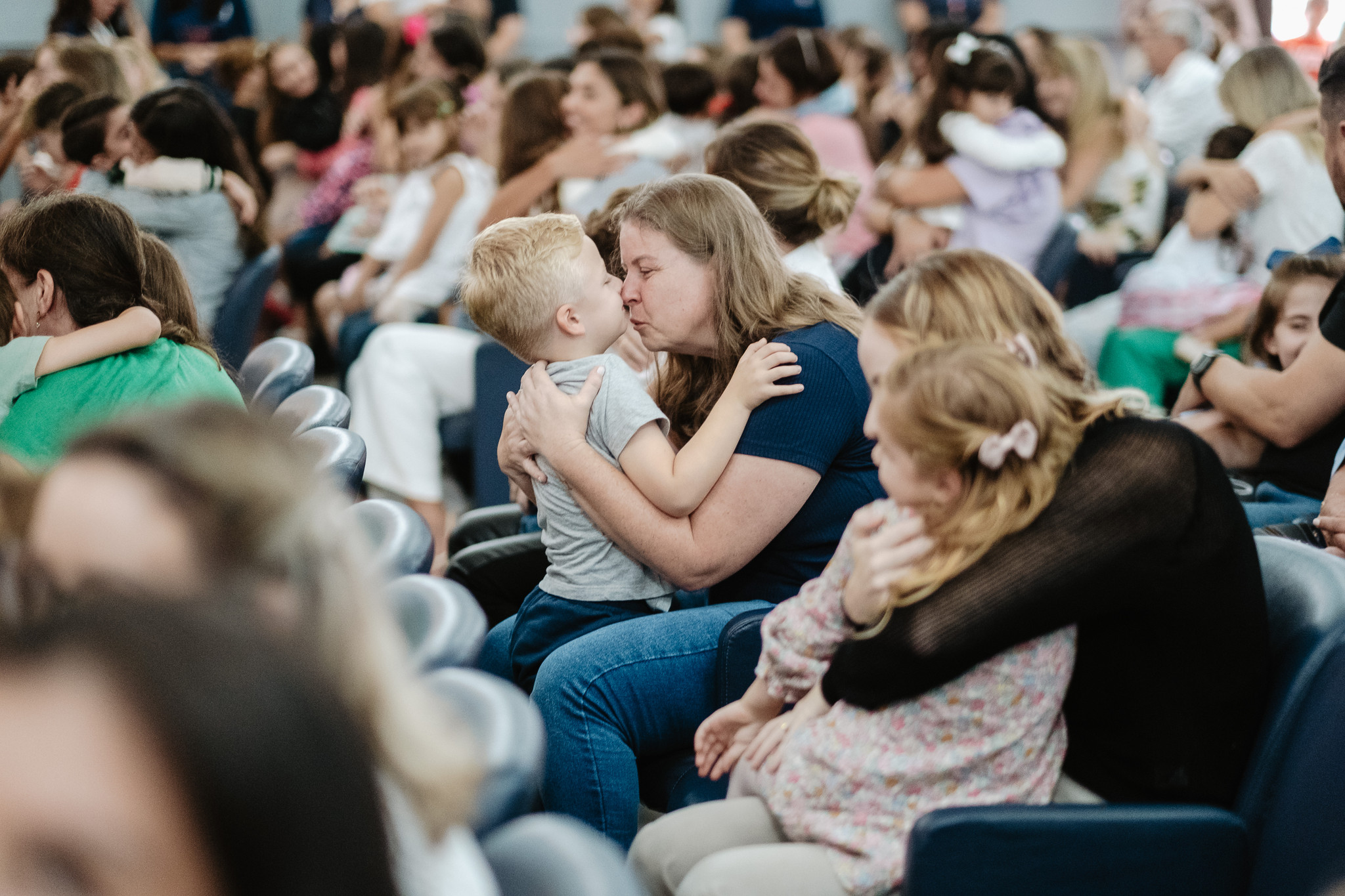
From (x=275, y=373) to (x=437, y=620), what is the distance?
1374mm

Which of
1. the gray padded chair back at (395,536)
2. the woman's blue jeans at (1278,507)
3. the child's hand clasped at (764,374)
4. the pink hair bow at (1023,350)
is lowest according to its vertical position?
the woman's blue jeans at (1278,507)

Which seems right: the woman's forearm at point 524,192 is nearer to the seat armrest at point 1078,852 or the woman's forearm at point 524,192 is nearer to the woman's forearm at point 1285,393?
the woman's forearm at point 1285,393

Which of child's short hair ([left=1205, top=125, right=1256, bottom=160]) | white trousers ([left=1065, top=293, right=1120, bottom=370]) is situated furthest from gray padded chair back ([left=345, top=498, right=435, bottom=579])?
child's short hair ([left=1205, top=125, right=1256, bottom=160])

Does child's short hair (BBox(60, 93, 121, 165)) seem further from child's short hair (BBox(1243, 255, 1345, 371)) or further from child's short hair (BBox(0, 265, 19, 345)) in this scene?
child's short hair (BBox(1243, 255, 1345, 371))

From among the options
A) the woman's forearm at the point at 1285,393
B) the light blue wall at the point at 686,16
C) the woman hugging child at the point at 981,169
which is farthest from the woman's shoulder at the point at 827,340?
the light blue wall at the point at 686,16

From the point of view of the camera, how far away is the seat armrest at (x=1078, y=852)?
3.84 ft

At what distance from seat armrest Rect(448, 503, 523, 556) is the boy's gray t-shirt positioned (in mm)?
678

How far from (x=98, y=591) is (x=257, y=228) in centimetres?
370

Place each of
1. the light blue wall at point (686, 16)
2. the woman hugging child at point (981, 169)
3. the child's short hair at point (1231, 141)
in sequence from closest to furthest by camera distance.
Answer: the child's short hair at point (1231, 141), the woman hugging child at point (981, 169), the light blue wall at point (686, 16)

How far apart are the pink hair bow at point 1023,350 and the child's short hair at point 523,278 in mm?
756

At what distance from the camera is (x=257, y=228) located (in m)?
4.08

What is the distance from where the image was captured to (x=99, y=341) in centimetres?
211

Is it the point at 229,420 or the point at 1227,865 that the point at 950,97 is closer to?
the point at 1227,865

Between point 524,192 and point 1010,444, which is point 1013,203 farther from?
point 1010,444
